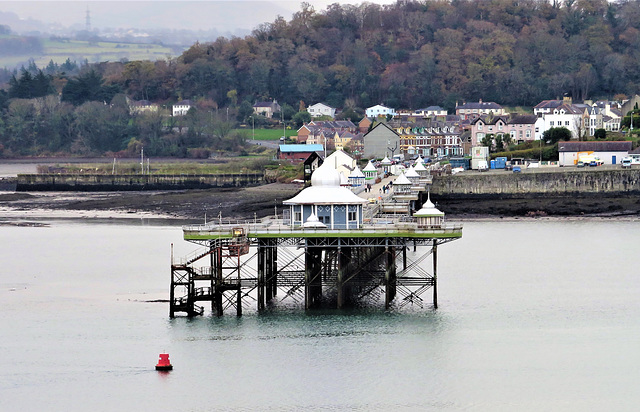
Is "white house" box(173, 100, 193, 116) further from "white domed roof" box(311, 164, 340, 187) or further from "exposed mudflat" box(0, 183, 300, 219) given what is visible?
"white domed roof" box(311, 164, 340, 187)

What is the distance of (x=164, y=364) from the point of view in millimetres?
38594

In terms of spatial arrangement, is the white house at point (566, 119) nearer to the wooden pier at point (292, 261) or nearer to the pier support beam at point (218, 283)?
the wooden pier at point (292, 261)

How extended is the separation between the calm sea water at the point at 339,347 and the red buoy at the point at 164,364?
36 centimetres

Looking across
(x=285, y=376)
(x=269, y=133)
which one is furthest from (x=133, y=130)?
(x=285, y=376)

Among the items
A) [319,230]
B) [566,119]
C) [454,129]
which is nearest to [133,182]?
[454,129]

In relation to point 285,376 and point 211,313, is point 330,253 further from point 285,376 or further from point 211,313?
point 285,376

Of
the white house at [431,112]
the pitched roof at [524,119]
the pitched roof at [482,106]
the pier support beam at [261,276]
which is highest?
the pitched roof at [482,106]

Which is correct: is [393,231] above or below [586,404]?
above

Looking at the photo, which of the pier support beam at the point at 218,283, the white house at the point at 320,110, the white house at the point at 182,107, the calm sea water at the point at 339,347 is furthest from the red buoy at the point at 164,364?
the white house at the point at 182,107

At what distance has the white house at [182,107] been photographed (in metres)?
192

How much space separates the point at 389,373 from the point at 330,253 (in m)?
16.0

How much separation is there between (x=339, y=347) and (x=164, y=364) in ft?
20.6

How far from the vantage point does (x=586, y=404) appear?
34969 millimetres

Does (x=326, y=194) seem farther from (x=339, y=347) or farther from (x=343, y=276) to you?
(x=339, y=347)
